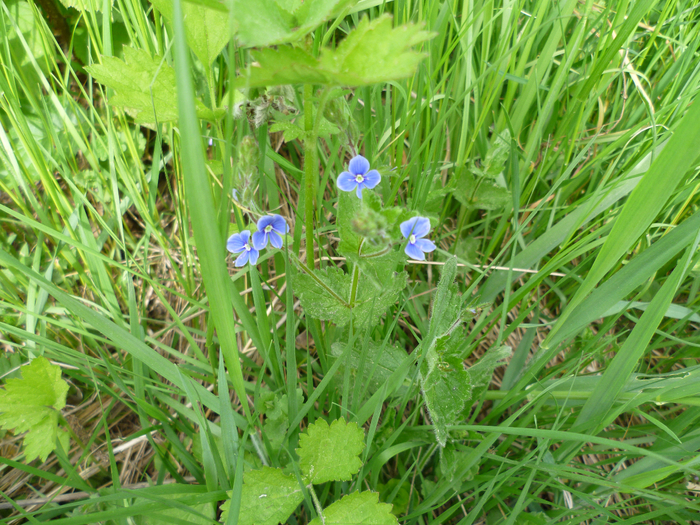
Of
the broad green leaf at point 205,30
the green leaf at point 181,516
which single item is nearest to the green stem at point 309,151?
the broad green leaf at point 205,30

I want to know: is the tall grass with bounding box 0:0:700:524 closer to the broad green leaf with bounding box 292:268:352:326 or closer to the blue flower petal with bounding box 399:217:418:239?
the broad green leaf with bounding box 292:268:352:326

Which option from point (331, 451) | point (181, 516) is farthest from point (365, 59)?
point (181, 516)

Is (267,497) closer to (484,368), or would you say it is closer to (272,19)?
(484,368)

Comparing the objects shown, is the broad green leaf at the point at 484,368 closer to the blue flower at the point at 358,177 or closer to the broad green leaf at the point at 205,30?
the blue flower at the point at 358,177

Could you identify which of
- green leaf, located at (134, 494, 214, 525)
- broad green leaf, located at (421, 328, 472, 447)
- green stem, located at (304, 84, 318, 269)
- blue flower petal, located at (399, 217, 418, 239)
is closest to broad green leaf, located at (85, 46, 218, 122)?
green stem, located at (304, 84, 318, 269)

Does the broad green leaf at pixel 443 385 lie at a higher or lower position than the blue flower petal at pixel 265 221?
lower

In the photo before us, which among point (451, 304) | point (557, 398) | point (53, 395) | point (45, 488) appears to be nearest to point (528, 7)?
point (451, 304)
